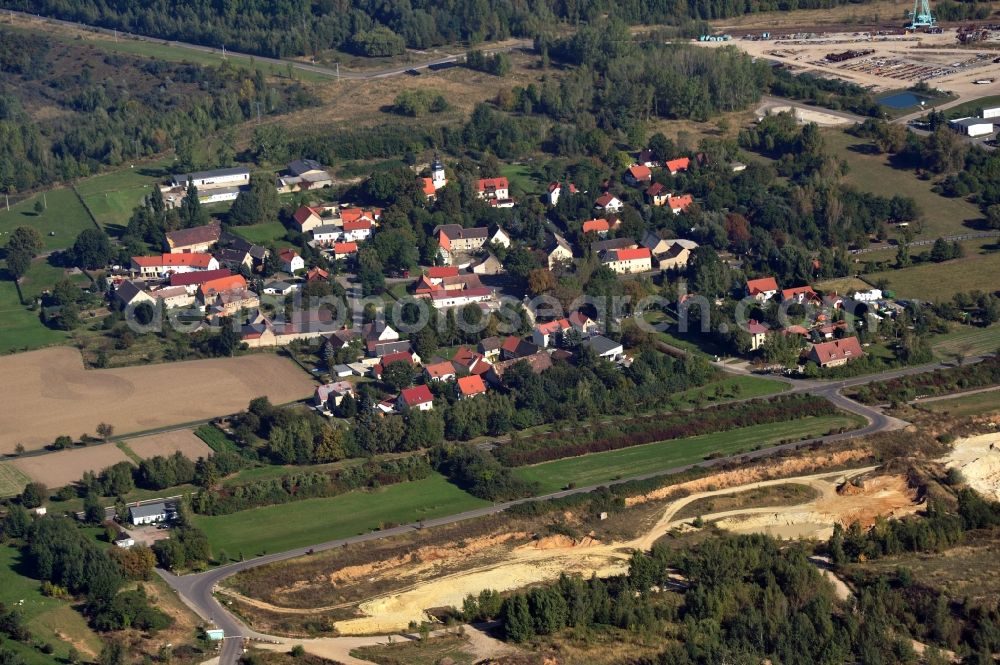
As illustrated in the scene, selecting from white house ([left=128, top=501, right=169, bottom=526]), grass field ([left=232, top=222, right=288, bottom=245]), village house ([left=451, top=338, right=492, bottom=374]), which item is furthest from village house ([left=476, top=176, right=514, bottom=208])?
white house ([left=128, top=501, right=169, bottom=526])

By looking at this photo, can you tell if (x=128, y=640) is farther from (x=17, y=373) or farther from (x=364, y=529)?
(x=17, y=373)

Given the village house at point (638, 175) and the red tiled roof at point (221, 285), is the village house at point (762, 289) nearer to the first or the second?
the village house at point (638, 175)

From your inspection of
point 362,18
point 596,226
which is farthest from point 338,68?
point 596,226

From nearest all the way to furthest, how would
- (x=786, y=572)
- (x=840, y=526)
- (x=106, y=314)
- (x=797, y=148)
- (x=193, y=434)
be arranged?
(x=786, y=572)
(x=840, y=526)
(x=193, y=434)
(x=106, y=314)
(x=797, y=148)

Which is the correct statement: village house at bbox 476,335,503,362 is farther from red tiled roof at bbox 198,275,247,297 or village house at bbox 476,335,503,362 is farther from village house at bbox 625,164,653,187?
village house at bbox 625,164,653,187

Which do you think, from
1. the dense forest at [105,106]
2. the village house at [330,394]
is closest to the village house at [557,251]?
the village house at [330,394]

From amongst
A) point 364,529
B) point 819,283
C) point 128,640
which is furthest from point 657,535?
point 819,283
